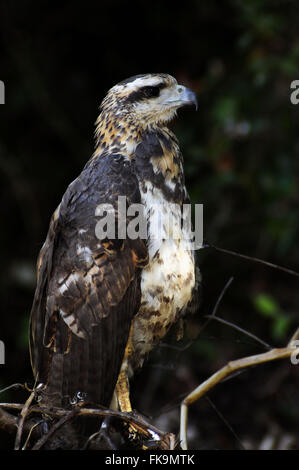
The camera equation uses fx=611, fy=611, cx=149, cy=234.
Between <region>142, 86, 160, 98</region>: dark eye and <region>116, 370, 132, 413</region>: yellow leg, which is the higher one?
<region>142, 86, 160, 98</region>: dark eye

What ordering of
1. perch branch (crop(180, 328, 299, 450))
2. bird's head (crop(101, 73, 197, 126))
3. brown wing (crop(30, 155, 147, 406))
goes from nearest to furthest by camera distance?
1. perch branch (crop(180, 328, 299, 450))
2. brown wing (crop(30, 155, 147, 406))
3. bird's head (crop(101, 73, 197, 126))

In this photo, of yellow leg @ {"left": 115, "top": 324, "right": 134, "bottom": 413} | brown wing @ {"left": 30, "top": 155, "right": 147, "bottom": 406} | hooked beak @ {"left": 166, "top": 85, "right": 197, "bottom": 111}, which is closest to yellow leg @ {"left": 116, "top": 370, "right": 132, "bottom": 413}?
yellow leg @ {"left": 115, "top": 324, "right": 134, "bottom": 413}

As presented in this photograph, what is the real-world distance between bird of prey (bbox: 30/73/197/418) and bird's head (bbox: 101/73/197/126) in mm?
254

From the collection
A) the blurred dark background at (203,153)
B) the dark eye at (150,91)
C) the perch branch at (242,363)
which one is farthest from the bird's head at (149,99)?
the perch branch at (242,363)

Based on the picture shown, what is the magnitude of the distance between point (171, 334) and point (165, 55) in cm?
371

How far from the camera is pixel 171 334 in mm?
3283

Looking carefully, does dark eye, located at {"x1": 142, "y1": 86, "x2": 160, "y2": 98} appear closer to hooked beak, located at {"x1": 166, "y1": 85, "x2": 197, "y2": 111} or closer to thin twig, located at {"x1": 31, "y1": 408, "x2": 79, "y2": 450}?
hooked beak, located at {"x1": 166, "y1": 85, "x2": 197, "y2": 111}

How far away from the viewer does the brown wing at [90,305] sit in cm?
271

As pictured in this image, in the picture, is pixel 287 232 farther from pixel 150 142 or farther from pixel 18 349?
pixel 18 349

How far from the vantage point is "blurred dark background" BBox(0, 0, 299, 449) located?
4.70 metres

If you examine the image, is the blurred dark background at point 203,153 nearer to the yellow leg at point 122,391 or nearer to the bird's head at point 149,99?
the yellow leg at point 122,391

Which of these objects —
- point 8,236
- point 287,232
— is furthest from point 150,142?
point 8,236

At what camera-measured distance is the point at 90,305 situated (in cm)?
273
